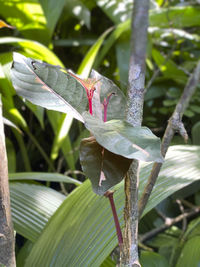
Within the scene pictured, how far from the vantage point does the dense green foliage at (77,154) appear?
39 cm

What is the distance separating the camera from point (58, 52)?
1.14 m

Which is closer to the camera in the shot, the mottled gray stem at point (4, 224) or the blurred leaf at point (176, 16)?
the mottled gray stem at point (4, 224)

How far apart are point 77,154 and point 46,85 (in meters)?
0.55

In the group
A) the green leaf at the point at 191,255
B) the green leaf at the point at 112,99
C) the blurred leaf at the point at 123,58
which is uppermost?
the green leaf at the point at 112,99

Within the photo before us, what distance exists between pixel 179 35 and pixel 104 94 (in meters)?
0.88

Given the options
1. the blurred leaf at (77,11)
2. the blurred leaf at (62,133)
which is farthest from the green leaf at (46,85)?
the blurred leaf at (77,11)

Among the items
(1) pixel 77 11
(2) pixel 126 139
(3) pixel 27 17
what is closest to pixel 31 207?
(2) pixel 126 139

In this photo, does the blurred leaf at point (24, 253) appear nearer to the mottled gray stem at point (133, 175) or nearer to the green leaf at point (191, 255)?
the green leaf at point (191, 255)

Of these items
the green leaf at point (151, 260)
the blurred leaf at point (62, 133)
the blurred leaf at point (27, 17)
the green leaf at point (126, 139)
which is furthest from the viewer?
the blurred leaf at point (27, 17)

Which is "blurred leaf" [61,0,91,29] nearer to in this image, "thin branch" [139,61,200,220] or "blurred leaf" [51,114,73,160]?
"blurred leaf" [51,114,73,160]

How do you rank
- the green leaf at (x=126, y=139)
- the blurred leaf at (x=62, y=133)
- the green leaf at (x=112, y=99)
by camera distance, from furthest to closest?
the blurred leaf at (x=62, y=133) → the green leaf at (x=112, y=99) → the green leaf at (x=126, y=139)

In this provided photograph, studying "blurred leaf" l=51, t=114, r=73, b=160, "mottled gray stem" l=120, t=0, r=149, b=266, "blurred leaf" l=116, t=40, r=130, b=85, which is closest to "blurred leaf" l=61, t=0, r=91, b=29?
"blurred leaf" l=116, t=40, r=130, b=85

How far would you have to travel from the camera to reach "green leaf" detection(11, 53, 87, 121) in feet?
0.83

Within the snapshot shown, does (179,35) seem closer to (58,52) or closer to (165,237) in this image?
(58,52)
